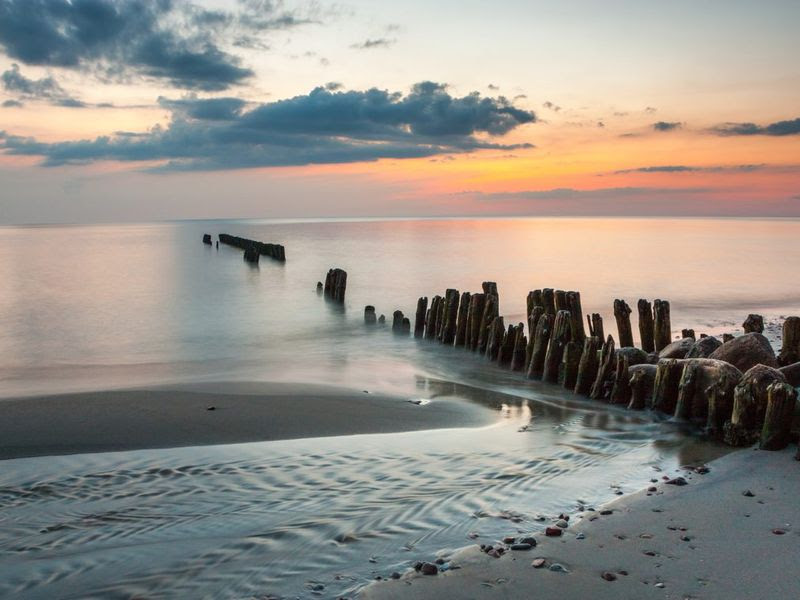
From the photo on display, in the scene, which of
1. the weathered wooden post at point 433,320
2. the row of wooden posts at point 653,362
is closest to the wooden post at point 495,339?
the row of wooden posts at point 653,362

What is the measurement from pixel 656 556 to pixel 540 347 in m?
6.48

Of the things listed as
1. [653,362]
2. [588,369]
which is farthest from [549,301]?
[588,369]

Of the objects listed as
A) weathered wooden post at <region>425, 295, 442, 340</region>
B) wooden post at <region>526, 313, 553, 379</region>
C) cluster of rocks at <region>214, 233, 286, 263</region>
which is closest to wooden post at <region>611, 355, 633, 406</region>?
wooden post at <region>526, 313, 553, 379</region>

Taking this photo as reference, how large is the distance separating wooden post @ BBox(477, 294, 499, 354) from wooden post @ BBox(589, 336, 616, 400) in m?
4.06

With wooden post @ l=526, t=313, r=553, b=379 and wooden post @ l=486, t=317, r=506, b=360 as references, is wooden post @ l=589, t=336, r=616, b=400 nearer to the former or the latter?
wooden post @ l=526, t=313, r=553, b=379

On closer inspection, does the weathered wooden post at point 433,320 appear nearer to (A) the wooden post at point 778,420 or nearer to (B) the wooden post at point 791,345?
(B) the wooden post at point 791,345

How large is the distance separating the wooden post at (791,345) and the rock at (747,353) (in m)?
0.86

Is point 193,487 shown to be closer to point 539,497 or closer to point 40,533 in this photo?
point 40,533

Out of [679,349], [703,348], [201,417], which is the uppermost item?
[703,348]

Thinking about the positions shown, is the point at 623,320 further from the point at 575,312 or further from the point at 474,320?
the point at 474,320

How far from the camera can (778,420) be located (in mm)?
6441

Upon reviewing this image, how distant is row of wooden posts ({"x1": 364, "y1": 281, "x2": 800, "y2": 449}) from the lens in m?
6.80

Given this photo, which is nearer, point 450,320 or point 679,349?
point 679,349

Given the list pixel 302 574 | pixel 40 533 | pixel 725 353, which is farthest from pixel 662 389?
pixel 40 533
